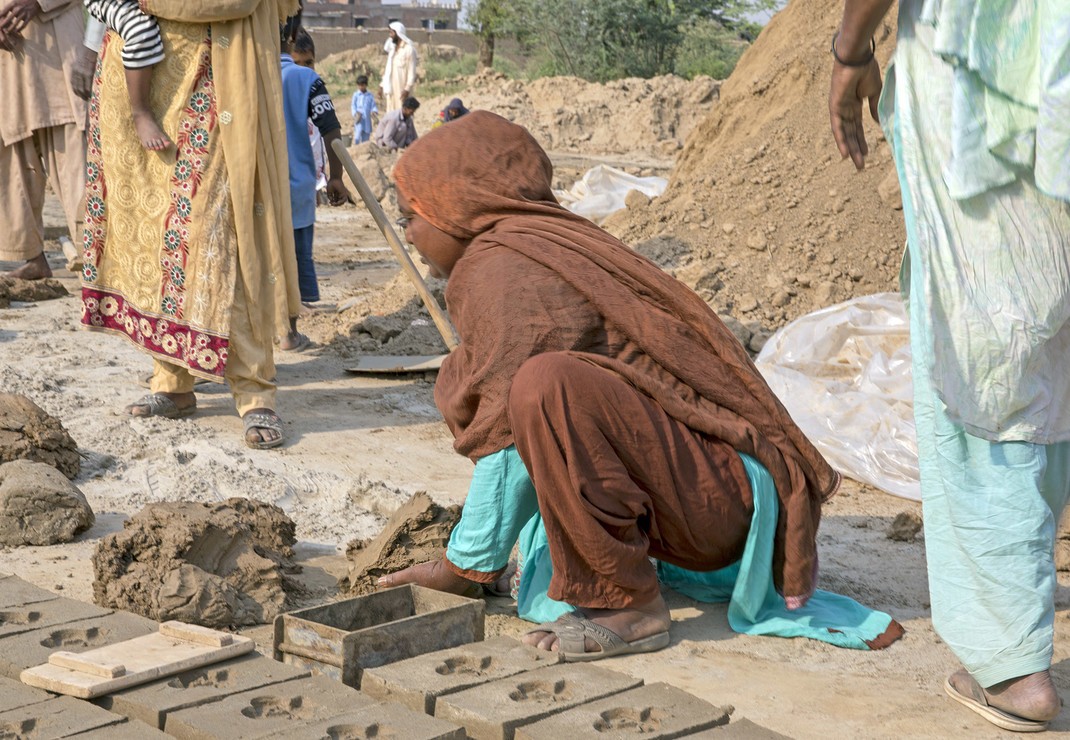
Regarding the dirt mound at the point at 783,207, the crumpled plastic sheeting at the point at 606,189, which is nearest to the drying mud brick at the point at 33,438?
the dirt mound at the point at 783,207

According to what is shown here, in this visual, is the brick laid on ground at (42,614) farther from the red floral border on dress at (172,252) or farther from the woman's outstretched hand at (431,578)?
the red floral border on dress at (172,252)

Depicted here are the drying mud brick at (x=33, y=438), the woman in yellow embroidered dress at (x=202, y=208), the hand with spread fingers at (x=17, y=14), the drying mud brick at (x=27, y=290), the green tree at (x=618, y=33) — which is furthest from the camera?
the green tree at (x=618, y=33)

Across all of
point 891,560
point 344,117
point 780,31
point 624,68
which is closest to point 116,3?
point 891,560

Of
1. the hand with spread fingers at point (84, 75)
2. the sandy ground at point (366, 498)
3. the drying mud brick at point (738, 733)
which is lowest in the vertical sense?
the sandy ground at point (366, 498)

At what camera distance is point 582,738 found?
2322mm

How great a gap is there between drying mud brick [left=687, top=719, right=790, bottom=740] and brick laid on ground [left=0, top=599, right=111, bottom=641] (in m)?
1.40

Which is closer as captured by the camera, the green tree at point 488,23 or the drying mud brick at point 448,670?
the drying mud brick at point 448,670

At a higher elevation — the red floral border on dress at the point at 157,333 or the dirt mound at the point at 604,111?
the dirt mound at the point at 604,111

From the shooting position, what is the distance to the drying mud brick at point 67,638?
104 inches

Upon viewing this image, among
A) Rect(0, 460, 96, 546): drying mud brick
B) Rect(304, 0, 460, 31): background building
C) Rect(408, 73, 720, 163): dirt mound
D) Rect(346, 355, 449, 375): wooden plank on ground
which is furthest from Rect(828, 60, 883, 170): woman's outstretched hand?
Rect(304, 0, 460, 31): background building

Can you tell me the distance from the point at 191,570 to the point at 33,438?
1.37m

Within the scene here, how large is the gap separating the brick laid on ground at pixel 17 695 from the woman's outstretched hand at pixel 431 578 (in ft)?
3.39

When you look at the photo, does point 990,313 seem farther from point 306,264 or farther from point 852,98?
point 306,264

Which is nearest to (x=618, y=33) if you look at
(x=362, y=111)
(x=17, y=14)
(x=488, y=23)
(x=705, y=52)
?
(x=705, y=52)
